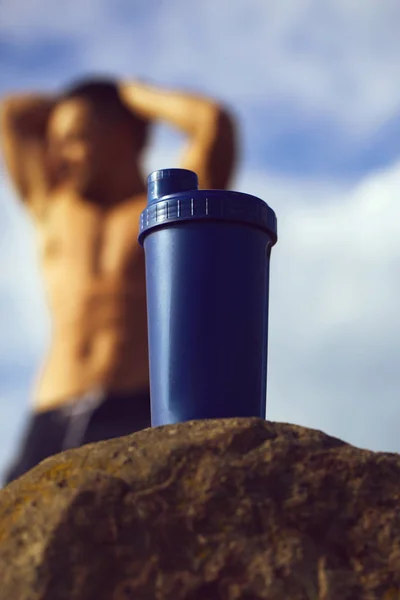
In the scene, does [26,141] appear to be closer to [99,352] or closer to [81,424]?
A: [99,352]

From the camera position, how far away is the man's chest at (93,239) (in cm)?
376

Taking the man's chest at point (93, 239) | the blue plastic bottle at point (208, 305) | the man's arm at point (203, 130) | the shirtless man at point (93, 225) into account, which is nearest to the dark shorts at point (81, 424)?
the shirtless man at point (93, 225)

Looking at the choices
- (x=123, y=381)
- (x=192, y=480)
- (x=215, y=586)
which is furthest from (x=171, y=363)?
(x=123, y=381)

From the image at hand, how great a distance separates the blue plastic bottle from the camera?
1286 millimetres

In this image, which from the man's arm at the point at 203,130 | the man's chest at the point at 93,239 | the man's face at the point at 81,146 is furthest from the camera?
the man's face at the point at 81,146

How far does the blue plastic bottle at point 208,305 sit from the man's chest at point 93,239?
240 centimetres

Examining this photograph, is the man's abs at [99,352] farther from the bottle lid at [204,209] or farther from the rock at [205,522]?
A: the rock at [205,522]

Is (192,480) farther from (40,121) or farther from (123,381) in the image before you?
(40,121)

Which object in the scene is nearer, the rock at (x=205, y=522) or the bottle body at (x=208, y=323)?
the rock at (x=205, y=522)

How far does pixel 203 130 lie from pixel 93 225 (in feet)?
2.33

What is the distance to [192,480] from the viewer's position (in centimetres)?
93

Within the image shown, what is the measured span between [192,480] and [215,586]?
126 millimetres

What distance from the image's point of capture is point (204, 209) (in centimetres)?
129

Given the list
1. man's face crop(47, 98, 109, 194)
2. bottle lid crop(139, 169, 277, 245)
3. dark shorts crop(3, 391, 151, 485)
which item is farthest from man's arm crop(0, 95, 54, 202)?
bottle lid crop(139, 169, 277, 245)
